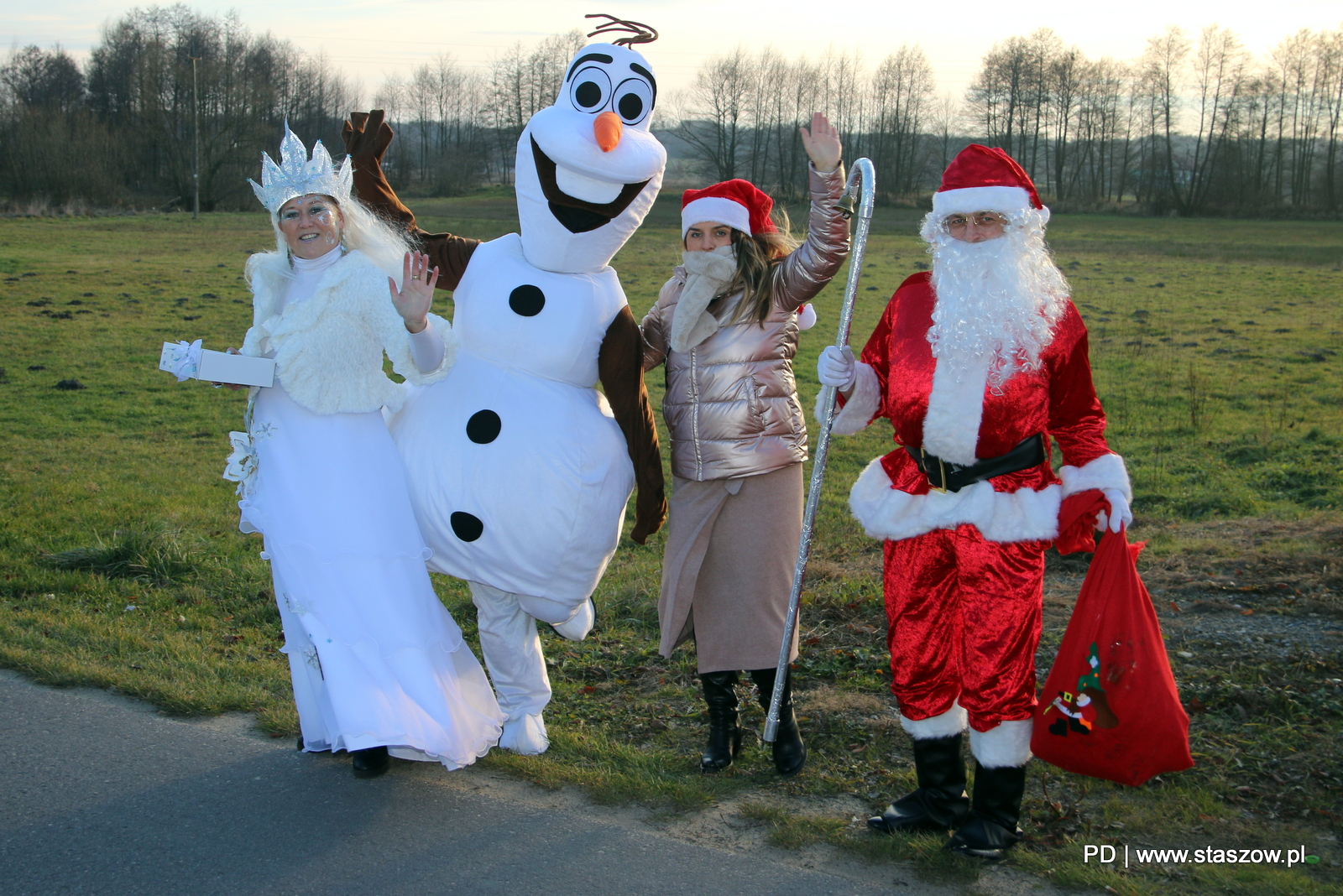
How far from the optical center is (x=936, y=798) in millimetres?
3406

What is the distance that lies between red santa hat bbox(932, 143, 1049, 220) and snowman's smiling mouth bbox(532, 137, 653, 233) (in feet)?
3.85

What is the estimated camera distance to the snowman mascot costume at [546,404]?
12.3 ft

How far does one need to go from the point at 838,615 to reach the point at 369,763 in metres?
2.50

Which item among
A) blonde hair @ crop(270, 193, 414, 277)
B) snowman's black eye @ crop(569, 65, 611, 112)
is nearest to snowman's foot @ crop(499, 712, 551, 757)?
blonde hair @ crop(270, 193, 414, 277)

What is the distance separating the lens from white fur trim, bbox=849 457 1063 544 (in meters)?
3.20

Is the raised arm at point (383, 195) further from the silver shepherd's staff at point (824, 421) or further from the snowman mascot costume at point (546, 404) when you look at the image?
the silver shepherd's staff at point (824, 421)

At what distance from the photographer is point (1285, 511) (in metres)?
7.21

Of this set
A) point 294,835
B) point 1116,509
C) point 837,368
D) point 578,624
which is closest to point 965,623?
point 1116,509

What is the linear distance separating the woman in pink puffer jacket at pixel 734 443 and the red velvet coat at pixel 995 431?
0.49 metres

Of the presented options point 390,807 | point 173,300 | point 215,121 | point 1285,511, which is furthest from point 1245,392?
point 215,121

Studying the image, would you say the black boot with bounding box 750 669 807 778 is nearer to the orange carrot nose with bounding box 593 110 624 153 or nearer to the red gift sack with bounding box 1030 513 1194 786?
the red gift sack with bounding box 1030 513 1194 786

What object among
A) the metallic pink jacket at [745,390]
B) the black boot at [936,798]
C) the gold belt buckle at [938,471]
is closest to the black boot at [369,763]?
the metallic pink jacket at [745,390]

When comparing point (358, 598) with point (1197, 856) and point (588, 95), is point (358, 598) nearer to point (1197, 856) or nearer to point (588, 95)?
point (588, 95)

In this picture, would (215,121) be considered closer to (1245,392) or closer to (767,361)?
(1245,392)
